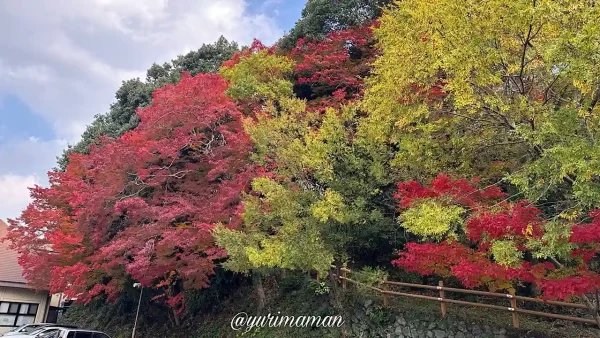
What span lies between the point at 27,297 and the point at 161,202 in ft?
49.5

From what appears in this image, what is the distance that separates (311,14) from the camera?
19625mm

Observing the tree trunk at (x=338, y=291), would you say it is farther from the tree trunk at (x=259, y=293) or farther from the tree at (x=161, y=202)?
the tree trunk at (x=259, y=293)

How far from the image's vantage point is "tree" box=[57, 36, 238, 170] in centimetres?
2486

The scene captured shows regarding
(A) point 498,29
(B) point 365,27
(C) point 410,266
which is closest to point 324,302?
(C) point 410,266

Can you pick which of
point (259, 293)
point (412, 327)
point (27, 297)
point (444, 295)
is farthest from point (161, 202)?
point (27, 297)

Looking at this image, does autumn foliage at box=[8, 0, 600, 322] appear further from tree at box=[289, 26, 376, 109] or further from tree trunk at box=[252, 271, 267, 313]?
tree at box=[289, 26, 376, 109]

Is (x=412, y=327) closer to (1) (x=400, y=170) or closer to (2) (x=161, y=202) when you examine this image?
(1) (x=400, y=170)

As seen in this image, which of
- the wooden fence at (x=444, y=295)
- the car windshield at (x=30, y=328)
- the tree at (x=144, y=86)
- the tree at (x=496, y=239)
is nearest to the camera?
the tree at (x=496, y=239)

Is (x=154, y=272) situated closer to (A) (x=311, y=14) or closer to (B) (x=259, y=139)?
(B) (x=259, y=139)

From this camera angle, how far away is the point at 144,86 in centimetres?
2562

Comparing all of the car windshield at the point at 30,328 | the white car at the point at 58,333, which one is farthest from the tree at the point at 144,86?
the white car at the point at 58,333

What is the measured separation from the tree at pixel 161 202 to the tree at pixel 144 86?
1007cm

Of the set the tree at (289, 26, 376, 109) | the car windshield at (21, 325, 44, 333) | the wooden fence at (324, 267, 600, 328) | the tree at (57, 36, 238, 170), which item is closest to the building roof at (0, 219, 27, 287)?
the tree at (57, 36, 238, 170)

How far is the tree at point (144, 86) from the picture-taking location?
2486 cm
